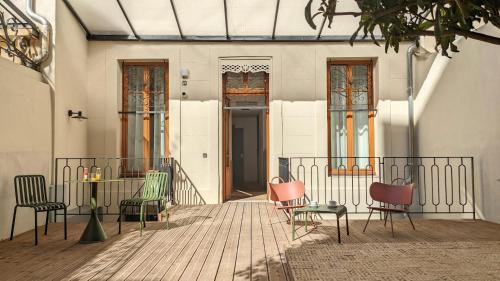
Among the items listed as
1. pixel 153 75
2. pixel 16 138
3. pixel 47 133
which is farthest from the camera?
pixel 153 75

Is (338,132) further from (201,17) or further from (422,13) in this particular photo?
(422,13)

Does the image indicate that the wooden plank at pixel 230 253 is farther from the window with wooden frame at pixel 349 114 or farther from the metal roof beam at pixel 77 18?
the metal roof beam at pixel 77 18

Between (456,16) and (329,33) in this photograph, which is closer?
(456,16)

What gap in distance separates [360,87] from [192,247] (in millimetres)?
5158

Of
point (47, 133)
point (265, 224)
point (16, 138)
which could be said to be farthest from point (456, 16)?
point (47, 133)

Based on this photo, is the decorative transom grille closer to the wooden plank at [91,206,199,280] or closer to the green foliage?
the wooden plank at [91,206,199,280]

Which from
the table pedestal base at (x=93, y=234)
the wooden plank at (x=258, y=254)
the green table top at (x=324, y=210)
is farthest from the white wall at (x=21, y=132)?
the green table top at (x=324, y=210)

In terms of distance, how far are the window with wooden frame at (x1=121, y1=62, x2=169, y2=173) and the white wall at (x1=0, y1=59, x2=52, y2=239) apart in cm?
188

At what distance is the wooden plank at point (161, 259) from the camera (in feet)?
10.9

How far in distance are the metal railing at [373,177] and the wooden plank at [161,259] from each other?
2453 mm

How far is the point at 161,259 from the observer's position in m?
3.80

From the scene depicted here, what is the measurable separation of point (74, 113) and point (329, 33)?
4925 millimetres

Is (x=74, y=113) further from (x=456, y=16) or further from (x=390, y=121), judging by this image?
(x=456, y=16)

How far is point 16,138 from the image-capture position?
5.16m
